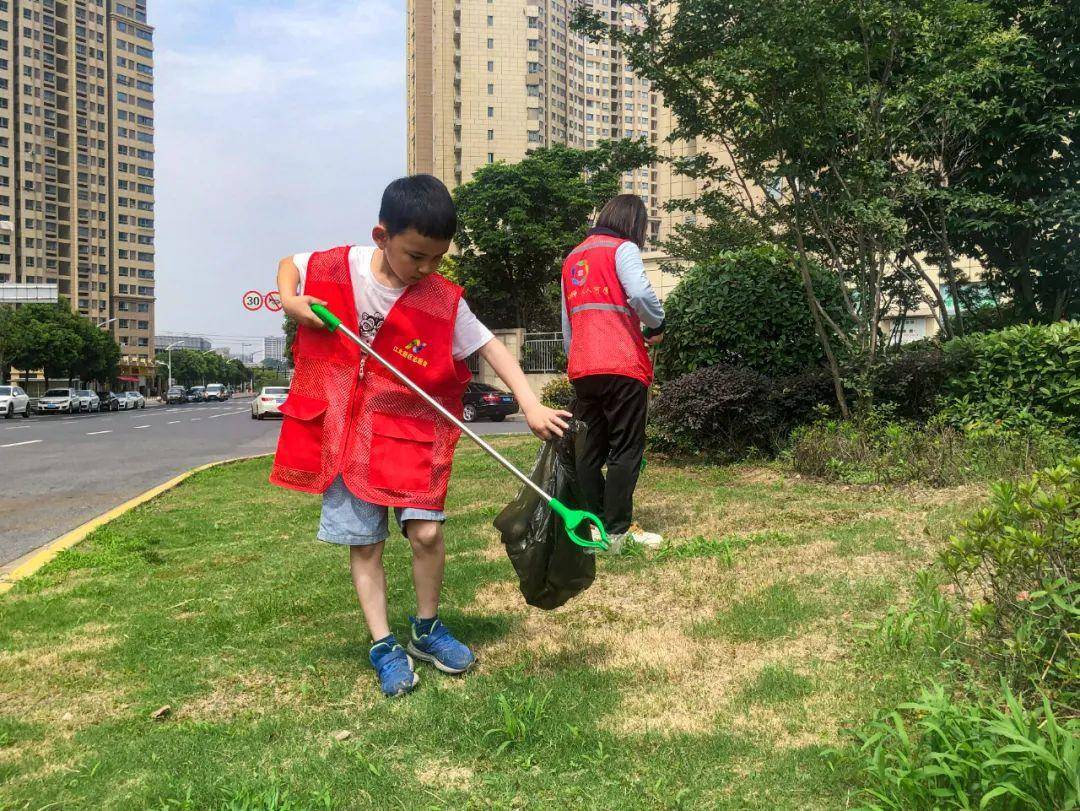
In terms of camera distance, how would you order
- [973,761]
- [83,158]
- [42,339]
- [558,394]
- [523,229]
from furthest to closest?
[83,158], [42,339], [523,229], [558,394], [973,761]

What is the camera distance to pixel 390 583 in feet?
13.4

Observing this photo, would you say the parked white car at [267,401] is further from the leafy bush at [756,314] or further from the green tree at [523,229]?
the leafy bush at [756,314]

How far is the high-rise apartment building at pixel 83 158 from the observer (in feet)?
275

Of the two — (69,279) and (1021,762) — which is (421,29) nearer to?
(69,279)

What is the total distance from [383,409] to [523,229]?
36256 millimetres

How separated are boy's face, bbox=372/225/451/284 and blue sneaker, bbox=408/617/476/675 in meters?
1.14

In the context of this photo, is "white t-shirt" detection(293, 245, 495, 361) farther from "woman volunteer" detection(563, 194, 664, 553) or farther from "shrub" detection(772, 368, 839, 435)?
"shrub" detection(772, 368, 839, 435)

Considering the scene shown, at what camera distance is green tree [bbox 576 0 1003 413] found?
6.37 meters

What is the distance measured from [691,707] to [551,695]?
15.7 inches

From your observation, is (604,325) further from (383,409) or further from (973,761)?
(973,761)

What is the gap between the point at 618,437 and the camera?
14.6ft

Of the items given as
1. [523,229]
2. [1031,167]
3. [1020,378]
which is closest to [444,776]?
[1020,378]

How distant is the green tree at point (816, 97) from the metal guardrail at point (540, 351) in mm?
20003

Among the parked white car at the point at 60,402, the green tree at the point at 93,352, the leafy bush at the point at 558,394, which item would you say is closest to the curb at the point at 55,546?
the leafy bush at the point at 558,394
